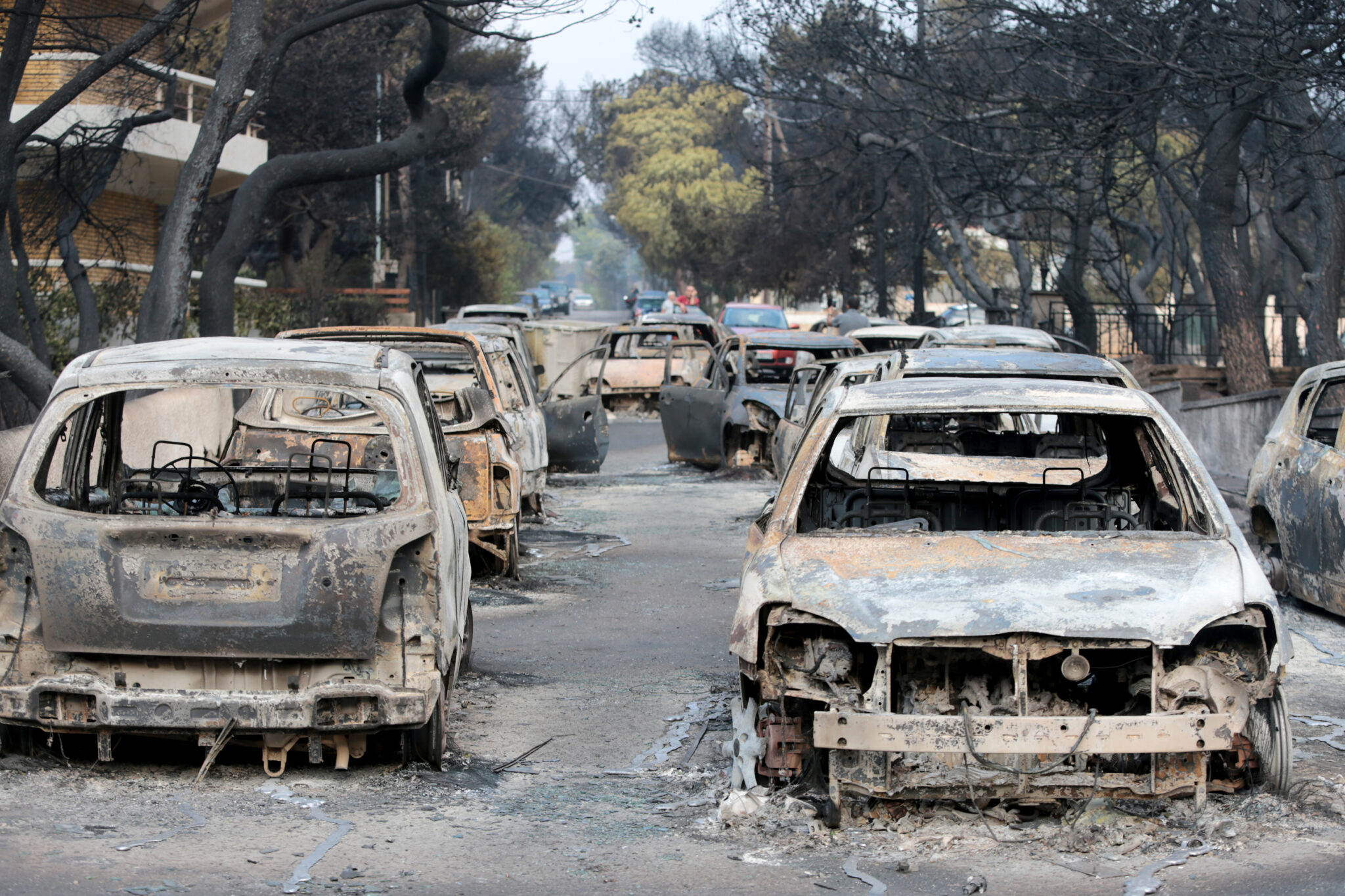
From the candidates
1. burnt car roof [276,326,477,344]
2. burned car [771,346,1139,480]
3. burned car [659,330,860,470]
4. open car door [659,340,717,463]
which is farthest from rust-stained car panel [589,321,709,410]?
burned car [771,346,1139,480]

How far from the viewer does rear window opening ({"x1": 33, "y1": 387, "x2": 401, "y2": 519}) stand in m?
6.21

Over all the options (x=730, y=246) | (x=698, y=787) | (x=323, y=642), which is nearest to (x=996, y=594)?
(x=698, y=787)

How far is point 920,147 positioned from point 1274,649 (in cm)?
2298

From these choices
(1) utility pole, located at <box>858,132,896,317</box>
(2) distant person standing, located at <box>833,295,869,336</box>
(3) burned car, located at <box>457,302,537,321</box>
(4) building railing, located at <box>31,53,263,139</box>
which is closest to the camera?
(4) building railing, located at <box>31,53,263,139</box>

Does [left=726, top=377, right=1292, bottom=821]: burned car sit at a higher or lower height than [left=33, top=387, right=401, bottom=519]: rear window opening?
lower

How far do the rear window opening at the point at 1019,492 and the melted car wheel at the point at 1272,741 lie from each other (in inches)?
30.8

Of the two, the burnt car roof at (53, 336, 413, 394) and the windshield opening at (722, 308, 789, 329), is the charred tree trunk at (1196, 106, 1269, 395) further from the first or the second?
the windshield opening at (722, 308, 789, 329)

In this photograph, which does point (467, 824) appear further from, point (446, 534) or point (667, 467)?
point (667, 467)

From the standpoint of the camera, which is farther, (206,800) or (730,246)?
(730,246)

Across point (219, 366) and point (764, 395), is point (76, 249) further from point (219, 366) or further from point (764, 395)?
point (219, 366)

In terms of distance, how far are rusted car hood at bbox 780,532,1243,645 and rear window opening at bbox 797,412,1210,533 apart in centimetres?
34

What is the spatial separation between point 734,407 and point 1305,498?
8.94m

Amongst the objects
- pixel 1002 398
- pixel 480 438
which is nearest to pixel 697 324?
pixel 480 438

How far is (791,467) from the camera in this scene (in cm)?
592
